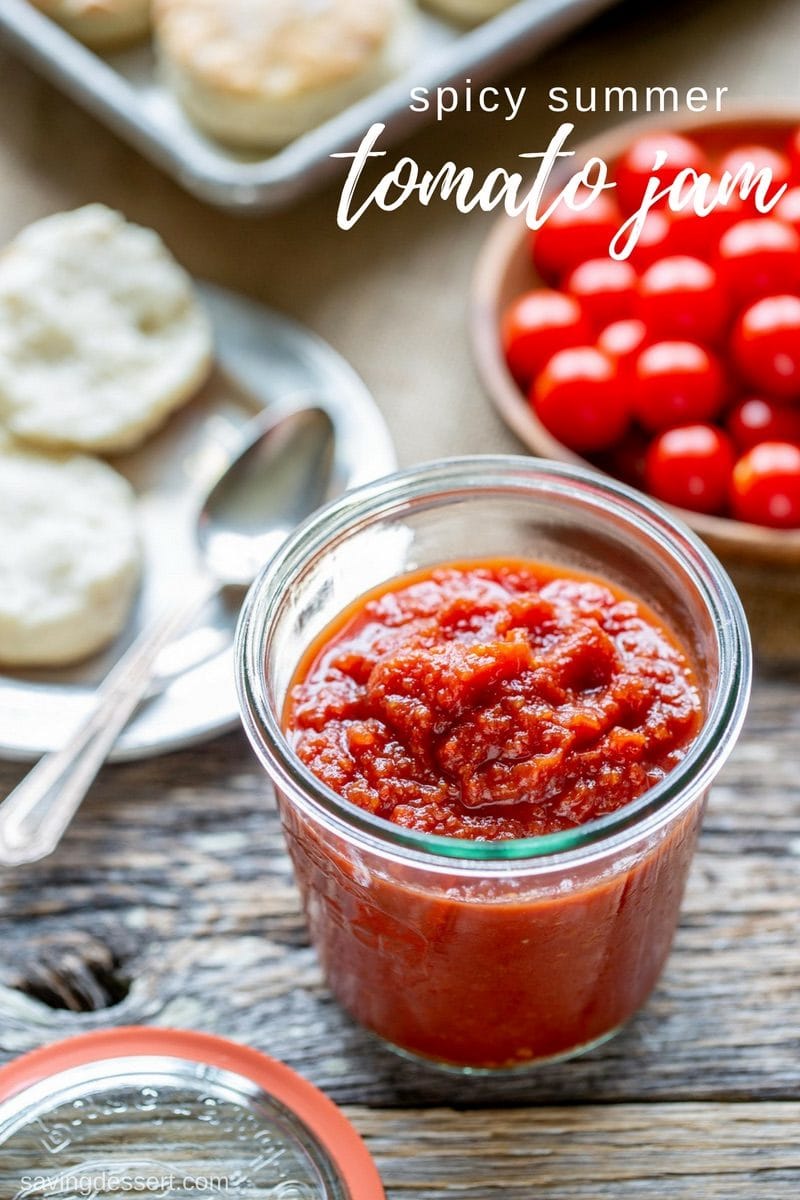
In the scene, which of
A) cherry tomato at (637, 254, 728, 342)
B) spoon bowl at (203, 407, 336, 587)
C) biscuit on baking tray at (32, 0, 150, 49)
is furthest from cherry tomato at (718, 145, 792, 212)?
biscuit on baking tray at (32, 0, 150, 49)

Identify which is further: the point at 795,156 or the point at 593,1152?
the point at 795,156

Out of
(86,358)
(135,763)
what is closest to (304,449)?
(86,358)

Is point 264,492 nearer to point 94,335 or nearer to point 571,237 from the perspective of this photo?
point 94,335

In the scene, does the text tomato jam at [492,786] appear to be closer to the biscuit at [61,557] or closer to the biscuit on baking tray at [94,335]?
the biscuit at [61,557]

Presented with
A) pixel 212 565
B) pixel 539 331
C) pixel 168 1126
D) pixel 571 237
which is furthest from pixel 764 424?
pixel 168 1126

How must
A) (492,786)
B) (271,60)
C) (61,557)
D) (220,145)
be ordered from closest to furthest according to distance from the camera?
(492,786) → (61,557) → (271,60) → (220,145)

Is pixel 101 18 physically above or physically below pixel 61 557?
above

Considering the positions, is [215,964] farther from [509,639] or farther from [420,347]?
[420,347]
